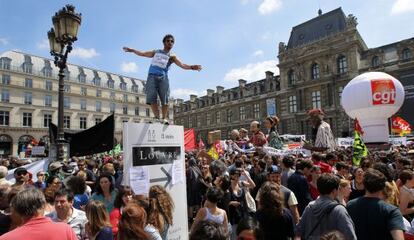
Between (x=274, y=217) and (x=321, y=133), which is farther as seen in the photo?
(x=321, y=133)

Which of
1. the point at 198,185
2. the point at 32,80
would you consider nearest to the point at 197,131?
the point at 32,80

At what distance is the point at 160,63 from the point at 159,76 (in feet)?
0.70

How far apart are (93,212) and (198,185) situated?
356 centimetres

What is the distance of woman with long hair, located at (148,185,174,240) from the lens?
3301 mm

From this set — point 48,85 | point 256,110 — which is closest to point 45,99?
point 48,85

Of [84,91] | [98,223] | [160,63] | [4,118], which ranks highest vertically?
[84,91]

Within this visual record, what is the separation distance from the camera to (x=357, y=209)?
132 inches

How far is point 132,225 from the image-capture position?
2.79 meters

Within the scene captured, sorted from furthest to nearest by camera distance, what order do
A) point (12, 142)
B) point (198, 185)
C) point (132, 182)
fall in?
point (12, 142), point (198, 185), point (132, 182)

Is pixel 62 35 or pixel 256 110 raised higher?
pixel 256 110

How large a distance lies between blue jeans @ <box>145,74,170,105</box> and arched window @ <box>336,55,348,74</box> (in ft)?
121

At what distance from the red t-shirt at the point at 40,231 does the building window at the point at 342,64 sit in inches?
1535

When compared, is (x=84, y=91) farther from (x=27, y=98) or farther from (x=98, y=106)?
(x=27, y=98)

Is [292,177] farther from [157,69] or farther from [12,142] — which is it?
[12,142]
